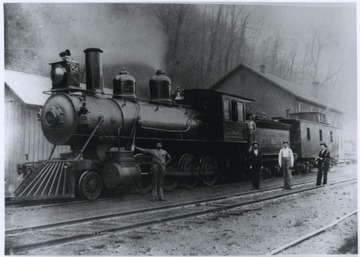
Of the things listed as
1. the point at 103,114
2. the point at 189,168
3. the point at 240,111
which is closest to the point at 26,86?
the point at 103,114

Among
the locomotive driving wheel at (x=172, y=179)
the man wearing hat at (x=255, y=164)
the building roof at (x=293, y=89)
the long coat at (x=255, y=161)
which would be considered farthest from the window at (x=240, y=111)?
the building roof at (x=293, y=89)

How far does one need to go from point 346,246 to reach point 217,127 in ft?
22.5

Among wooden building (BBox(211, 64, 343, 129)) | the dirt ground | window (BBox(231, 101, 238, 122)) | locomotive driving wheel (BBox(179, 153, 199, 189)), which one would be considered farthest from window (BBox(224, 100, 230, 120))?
wooden building (BBox(211, 64, 343, 129))

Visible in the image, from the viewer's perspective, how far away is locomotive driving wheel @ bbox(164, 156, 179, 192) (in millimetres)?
10742

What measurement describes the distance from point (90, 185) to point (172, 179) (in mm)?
2943

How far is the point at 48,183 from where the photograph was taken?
7875 millimetres

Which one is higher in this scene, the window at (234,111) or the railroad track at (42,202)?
the window at (234,111)

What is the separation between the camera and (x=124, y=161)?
8883 mm

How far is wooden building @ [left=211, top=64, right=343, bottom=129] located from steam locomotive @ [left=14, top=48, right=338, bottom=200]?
979 cm

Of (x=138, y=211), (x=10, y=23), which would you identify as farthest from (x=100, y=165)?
(x=10, y=23)

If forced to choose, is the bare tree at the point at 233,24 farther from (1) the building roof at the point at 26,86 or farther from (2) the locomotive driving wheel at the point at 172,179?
(1) the building roof at the point at 26,86

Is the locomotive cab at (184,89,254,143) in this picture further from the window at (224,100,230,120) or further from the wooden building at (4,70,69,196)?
the wooden building at (4,70,69,196)

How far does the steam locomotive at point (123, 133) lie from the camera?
8.44 metres

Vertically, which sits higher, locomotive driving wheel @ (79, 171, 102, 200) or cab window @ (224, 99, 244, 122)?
cab window @ (224, 99, 244, 122)
